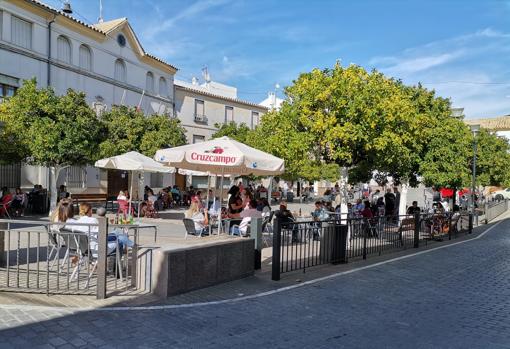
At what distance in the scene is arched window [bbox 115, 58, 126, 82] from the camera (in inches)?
1046

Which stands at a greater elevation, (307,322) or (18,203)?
(18,203)

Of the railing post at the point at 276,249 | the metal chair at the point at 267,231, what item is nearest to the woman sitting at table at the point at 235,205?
the metal chair at the point at 267,231

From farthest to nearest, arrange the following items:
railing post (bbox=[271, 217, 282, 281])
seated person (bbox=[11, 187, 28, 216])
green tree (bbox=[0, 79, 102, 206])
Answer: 1. seated person (bbox=[11, 187, 28, 216])
2. green tree (bbox=[0, 79, 102, 206])
3. railing post (bbox=[271, 217, 282, 281])

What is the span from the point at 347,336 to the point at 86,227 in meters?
4.00

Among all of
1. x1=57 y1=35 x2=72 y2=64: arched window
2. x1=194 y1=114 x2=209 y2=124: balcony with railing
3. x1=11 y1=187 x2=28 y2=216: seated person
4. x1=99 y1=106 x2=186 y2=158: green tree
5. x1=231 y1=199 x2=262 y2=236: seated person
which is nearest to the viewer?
x1=231 y1=199 x2=262 y2=236: seated person

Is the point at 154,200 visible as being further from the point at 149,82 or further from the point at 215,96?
the point at 215,96

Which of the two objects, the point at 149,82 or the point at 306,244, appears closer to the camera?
the point at 306,244

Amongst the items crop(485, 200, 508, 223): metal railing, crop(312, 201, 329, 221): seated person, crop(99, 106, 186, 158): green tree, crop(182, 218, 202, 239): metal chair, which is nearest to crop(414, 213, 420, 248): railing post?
crop(312, 201, 329, 221): seated person

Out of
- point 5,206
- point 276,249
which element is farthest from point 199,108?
point 276,249

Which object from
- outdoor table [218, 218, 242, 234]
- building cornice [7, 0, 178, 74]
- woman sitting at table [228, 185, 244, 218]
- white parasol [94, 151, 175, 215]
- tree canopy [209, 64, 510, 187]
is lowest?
outdoor table [218, 218, 242, 234]

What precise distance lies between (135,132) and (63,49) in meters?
6.68

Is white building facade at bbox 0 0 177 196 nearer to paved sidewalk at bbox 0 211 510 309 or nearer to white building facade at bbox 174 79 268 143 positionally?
white building facade at bbox 174 79 268 143

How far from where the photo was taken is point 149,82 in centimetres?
2981

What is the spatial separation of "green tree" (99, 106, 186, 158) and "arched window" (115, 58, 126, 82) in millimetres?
6233
